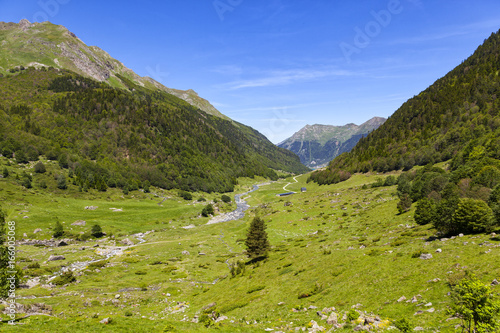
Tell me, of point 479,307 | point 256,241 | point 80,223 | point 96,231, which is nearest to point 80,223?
point 80,223

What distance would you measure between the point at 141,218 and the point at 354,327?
126542 mm

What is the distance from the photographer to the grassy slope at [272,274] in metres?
22.8

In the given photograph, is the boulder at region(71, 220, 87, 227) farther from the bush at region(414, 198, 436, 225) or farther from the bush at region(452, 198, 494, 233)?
the bush at region(452, 198, 494, 233)

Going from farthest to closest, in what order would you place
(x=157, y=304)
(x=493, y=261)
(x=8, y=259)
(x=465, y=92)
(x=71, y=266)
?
(x=465, y=92) < (x=71, y=266) < (x=157, y=304) < (x=8, y=259) < (x=493, y=261)

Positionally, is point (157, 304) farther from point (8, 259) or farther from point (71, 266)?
point (71, 266)

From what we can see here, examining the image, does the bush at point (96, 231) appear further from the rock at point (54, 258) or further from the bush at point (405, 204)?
the bush at point (405, 204)

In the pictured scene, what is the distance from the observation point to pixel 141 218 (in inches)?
4961

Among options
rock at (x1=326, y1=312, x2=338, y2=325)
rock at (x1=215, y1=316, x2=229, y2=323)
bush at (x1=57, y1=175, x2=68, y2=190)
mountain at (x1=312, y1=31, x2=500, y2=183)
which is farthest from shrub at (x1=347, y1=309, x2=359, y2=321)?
bush at (x1=57, y1=175, x2=68, y2=190)

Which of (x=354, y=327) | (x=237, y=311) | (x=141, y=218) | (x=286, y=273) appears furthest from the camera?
(x=141, y=218)

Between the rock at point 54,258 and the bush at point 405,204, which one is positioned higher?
the bush at point 405,204

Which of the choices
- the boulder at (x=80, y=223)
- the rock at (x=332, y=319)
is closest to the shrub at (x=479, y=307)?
the rock at (x=332, y=319)

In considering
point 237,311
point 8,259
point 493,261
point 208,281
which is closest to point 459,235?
point 493,261

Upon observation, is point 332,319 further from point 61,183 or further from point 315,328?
point 61,183

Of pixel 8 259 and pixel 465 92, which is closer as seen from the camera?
pixel 8 259
